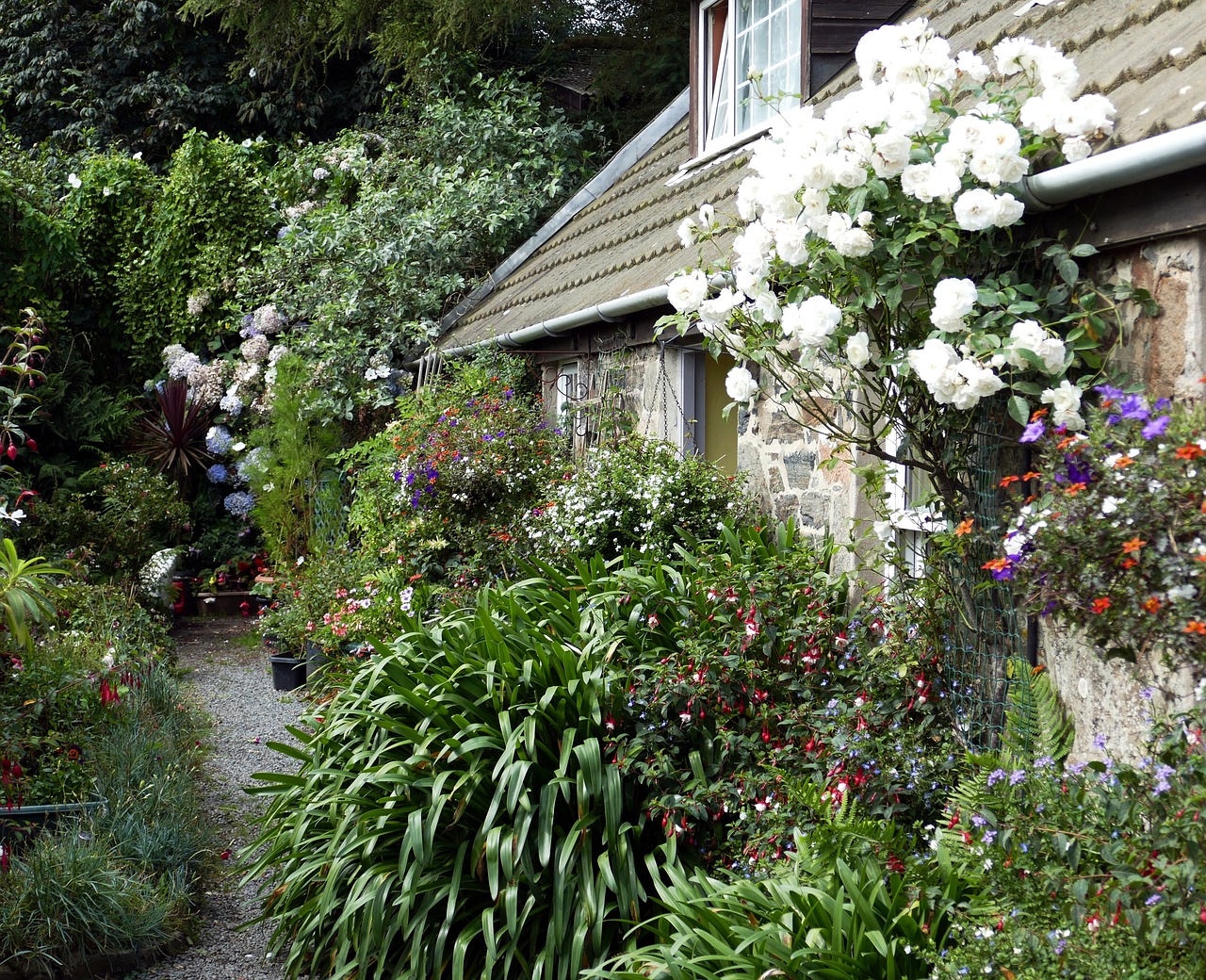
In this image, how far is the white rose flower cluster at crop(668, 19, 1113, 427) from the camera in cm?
295

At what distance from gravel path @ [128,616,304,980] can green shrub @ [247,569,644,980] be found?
20cm

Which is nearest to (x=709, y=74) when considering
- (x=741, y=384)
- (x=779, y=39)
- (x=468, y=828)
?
(x=779, y=39)

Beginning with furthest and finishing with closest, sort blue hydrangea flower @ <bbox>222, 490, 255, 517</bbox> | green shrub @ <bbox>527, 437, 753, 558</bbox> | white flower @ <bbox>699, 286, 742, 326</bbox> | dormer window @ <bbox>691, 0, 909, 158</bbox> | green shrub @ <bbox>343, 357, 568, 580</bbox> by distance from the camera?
blue hydrangea flower @ <bbox>222, 490, 255, 517</bbox> < green shrub @ <bbox>343, 357, 568, 580</bbox> < dormer window @ <bbox>691, 0, 909, 158</bbox> < green shrub @ <bbox>527, 437, 753, 558</bbox> < white flower @ <bbox>699, 286, 742, 326</bbox>

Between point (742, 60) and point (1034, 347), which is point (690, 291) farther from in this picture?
point (742, 60)

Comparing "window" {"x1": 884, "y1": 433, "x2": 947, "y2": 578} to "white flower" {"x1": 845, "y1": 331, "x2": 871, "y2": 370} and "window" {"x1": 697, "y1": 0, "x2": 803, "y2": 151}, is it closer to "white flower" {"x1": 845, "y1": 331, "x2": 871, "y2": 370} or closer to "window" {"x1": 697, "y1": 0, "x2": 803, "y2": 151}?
"white flower" {"x1": 845, "y1": 331, "x2": 871, "y2": 370}

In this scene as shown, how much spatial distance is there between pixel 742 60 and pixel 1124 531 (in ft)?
18.9

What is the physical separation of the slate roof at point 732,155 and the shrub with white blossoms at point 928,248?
209 mm

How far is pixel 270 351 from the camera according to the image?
449 inches

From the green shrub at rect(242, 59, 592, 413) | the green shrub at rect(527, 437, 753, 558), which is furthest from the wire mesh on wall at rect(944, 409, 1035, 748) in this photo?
the green shrub at rect(242, 59, 592, 413)

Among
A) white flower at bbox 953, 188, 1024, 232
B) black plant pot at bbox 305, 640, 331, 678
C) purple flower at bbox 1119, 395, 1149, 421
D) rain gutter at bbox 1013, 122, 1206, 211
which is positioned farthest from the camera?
black plant pot at bbox 305, 640, 331, 678

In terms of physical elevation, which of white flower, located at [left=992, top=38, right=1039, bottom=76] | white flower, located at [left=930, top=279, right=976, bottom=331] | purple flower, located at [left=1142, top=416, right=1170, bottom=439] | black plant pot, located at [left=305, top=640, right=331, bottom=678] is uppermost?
white flower, located at [left=992, top=38, right=1039, bottom=76]

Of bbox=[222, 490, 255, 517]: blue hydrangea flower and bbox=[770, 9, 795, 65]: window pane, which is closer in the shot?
bbox=[770, 9, 795, 65]: window pane

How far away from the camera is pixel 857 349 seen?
11.2 feet

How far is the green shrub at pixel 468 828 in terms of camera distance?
370cm
